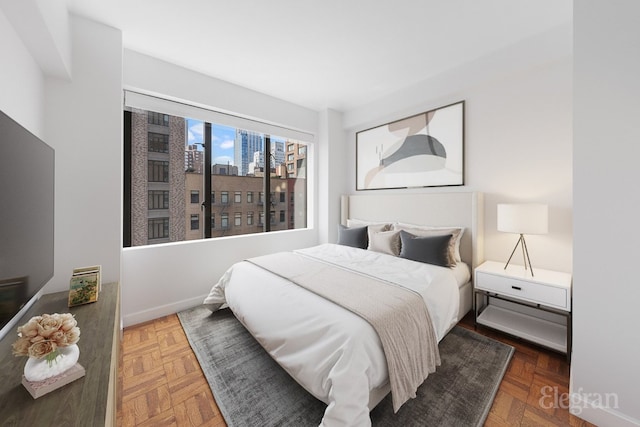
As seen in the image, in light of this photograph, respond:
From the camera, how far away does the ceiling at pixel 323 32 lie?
1877 mm

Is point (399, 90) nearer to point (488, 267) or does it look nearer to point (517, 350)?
point (488, 267)

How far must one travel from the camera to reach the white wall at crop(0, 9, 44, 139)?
1293mm

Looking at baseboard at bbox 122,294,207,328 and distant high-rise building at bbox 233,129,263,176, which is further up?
distant high-rise building at bbox 233,129,263,176

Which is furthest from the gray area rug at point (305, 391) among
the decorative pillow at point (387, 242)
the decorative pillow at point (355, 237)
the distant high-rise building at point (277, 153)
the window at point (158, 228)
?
the distant high-rise building at point (277, 153)

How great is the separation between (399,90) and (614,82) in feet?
7.37

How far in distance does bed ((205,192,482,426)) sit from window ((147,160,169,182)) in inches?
57.2

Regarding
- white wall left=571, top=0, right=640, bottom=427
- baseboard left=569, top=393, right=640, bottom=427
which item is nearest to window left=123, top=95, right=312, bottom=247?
white wall left=571, top=0, right=640, bottom=427

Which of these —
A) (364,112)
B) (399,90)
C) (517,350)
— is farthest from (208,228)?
(517,350)

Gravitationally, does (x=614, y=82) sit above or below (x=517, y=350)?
above

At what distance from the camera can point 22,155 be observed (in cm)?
108

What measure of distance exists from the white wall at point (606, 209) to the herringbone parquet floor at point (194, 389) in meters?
0.20

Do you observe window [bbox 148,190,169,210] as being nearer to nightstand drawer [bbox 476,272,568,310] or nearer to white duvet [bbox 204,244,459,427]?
white duvet [bbox 204,244,459,427]

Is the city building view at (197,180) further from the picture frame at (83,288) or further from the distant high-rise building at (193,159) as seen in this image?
the picture frame at (83,288)

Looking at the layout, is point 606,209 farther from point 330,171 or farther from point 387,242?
point 330,171
